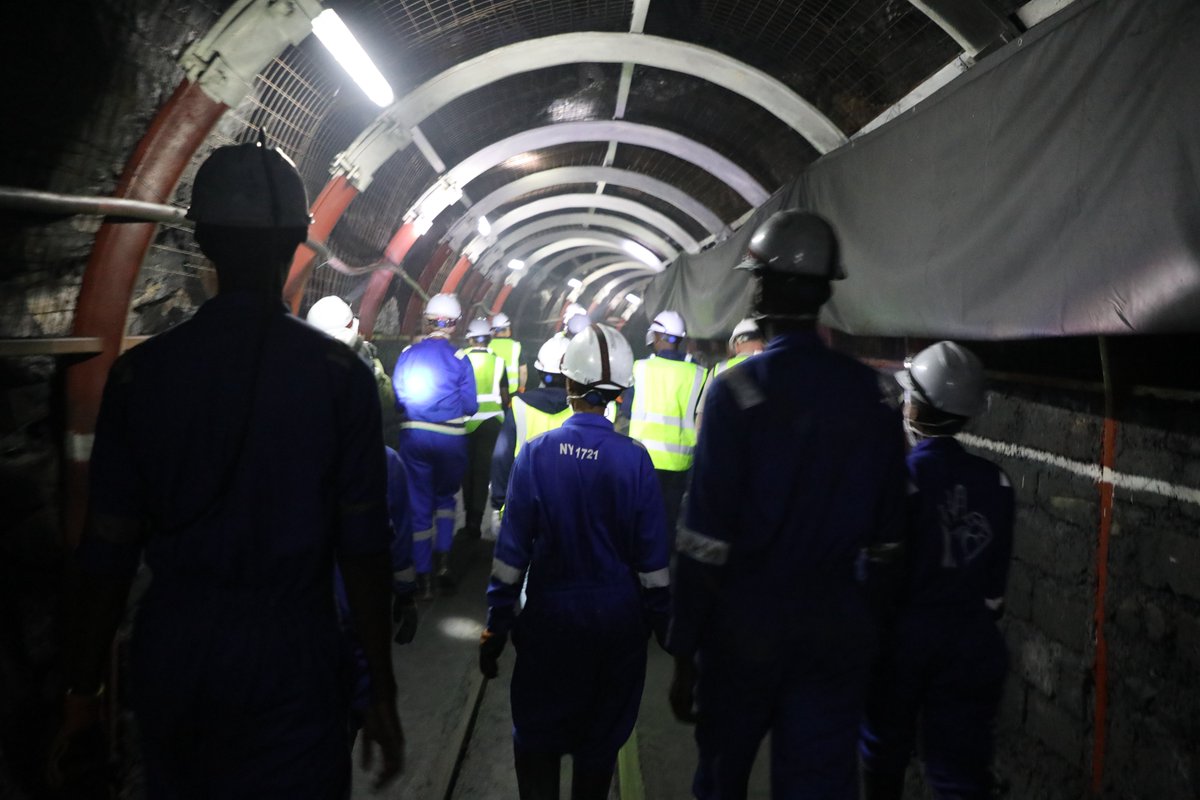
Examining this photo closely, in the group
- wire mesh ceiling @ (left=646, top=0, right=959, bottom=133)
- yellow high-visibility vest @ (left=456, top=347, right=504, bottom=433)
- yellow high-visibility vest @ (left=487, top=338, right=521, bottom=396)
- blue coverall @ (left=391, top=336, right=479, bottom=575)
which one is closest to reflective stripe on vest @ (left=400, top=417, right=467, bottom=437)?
blue coverall @ (left=391, top=336, right=479, bottom=575)

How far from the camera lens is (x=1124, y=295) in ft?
6.39

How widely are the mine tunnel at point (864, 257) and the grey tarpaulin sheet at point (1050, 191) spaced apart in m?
0.01

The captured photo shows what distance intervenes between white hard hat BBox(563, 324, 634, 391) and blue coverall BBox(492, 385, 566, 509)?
1.06 meters

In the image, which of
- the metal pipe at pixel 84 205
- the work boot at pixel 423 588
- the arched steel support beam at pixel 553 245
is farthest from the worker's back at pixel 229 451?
the arched steel support beam at pixel 553 245

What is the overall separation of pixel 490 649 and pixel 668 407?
3.17m

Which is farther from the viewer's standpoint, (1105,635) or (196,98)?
A: (196,98)

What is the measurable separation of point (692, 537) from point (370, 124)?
4.65m

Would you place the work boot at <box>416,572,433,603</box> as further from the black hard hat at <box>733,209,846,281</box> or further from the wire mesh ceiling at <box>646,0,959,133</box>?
the wire mesh ceiling at <box>646,0,959,133</box>

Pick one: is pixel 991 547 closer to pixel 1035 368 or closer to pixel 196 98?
pixel 1035 368

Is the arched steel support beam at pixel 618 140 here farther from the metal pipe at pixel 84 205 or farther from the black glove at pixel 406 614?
the black glove at pixel 406 614

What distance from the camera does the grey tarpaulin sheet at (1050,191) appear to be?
1.82m

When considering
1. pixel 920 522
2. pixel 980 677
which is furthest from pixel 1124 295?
pixel 980 677

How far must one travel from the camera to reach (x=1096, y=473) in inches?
104

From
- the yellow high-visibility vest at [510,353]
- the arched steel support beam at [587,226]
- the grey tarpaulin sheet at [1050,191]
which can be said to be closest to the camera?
the grey tarpaulin sheet at [1050,191]
